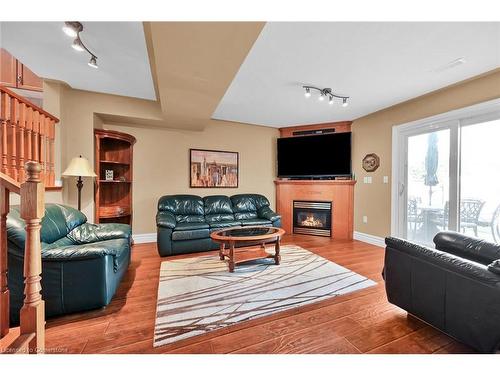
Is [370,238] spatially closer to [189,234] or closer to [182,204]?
[189,234]

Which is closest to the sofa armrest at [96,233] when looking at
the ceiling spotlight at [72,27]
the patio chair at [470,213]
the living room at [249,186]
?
the living room at [249,186]

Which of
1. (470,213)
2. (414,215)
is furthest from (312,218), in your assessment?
(470,213)

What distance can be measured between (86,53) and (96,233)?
1.95 metres

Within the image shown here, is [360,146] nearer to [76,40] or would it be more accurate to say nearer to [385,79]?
[385,79]

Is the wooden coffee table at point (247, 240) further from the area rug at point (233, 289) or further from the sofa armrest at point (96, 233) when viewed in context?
the sofa armrest at point (96, 233)

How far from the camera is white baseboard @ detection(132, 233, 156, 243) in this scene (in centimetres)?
395

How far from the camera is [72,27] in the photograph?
1.75m

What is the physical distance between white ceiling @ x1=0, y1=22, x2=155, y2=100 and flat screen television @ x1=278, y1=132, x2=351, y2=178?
304 cm

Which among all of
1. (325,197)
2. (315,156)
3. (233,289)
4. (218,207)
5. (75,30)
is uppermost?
(75,30)

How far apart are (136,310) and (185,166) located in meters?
2.97

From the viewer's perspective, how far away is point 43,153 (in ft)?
8.75

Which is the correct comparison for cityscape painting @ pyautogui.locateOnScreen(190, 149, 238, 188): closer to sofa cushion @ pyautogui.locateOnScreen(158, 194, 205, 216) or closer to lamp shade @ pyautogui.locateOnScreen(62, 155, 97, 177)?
sofa cushion @ pyautogui.locateOnScreen(158, 194, 205, 216)

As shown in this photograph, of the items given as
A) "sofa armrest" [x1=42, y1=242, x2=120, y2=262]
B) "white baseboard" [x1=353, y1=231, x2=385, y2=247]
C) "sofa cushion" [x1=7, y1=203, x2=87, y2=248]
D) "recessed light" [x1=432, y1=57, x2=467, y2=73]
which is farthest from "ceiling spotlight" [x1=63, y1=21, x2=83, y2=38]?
"white baseboard" [x1=353, y1=231, x2=385, y2=247]
